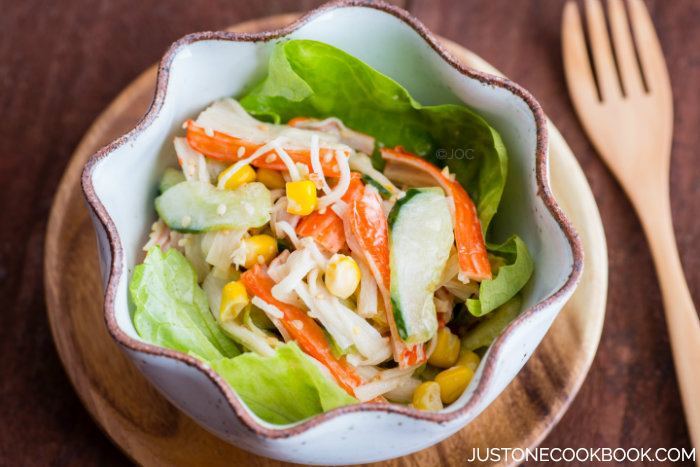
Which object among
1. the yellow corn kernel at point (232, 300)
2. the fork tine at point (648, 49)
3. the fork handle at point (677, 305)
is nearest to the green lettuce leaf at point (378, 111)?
the yellow corn kernel at point (232, 300)

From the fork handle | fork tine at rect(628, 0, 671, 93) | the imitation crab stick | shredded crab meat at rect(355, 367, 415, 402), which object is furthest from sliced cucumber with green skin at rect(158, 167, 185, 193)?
fork tine at rect(628, 0, 671, 93)

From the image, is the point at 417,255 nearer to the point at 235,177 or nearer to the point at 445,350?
the point at 445,350

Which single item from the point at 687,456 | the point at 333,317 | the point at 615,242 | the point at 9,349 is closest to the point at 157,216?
the point at 333,317

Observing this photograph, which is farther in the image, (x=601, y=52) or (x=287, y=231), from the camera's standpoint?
(x=601, y=52)

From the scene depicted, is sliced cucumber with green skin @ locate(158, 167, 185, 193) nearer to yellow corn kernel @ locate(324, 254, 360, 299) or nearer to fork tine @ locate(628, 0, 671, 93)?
yellow corn kernel @ locate(324, 254, 360, 299)

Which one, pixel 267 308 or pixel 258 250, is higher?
pixel 258 250

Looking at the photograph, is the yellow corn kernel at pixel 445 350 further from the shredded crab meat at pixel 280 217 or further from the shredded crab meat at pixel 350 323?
the shredded crab meat at pixel 280 217

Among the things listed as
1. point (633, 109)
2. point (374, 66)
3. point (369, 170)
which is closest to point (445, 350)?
point (369, 170)
